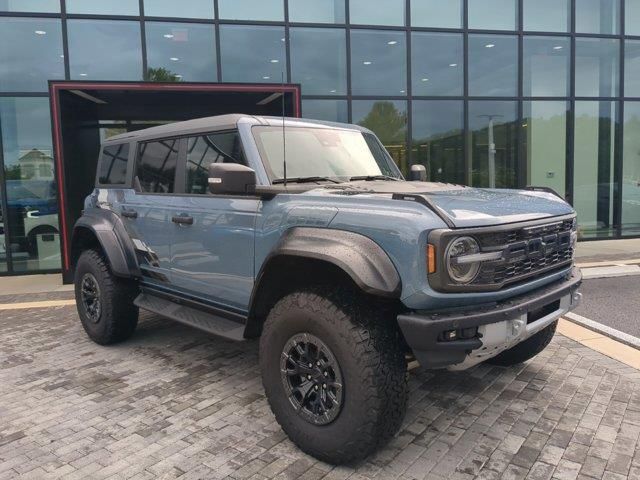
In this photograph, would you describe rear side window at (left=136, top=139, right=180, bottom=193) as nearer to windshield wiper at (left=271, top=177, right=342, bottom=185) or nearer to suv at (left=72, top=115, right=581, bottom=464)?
suv at (left=72, top=115, right=581, bottom=464)

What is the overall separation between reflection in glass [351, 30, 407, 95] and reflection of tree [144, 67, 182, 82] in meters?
3.51

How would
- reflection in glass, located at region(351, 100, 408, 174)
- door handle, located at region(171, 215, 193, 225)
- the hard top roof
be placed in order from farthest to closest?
reflection in glass, located at region(351, 100, 408, 174) < door handle, located at region(171, 215, 193, 225) < the hard top roof

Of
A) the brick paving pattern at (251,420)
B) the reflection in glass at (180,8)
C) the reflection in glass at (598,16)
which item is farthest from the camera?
the reflection in glass at (598,16)

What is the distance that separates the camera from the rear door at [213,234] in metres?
3.57

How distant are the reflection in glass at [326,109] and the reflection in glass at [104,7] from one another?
3.52 m

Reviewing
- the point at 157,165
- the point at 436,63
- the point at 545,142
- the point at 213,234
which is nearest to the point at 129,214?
the point at 157,165

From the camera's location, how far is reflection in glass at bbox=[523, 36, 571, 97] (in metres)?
11.6

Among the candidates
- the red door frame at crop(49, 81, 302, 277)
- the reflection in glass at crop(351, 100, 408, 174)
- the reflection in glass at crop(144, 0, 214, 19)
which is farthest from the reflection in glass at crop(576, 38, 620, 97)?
the reflection in glass at crop(144, 0, 214, 19)

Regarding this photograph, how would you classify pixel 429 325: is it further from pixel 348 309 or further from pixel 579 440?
pixel 579 440

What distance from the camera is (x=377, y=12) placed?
420 inches

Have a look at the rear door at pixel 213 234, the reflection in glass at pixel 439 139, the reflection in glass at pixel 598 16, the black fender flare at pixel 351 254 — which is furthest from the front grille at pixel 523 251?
the reflection in glass at pixel 598 16

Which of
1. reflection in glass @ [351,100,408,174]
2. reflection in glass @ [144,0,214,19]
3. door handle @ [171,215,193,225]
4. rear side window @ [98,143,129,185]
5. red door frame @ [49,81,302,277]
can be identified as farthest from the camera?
reflection in glass @ [351,100,408,174]

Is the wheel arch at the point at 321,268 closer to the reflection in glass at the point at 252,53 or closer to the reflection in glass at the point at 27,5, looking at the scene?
the reflection in glass at the point at 252,53

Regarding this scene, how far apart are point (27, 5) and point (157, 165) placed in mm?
6733
